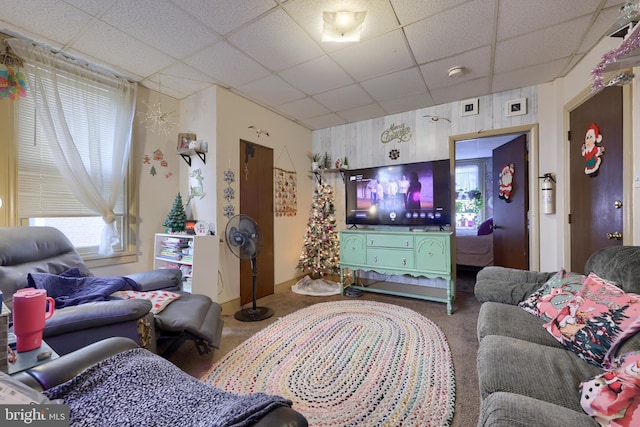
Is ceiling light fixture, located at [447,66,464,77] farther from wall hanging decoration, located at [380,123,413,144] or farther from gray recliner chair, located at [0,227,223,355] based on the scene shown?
gray recliner chair, located at [0,227,223,355]

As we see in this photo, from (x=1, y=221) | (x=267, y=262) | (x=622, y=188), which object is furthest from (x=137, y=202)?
(x=622, y=188)

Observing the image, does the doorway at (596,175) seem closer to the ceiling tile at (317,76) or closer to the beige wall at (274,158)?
the ceiling tile at (317,76)

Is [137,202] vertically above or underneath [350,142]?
underneath

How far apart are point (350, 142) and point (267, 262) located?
7.01 ft

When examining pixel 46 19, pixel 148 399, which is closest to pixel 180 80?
pixel 46 19

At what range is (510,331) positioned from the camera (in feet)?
4.74

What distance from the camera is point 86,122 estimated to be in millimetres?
2414

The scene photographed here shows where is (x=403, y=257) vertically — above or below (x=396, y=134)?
below

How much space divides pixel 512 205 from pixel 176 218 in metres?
4.19

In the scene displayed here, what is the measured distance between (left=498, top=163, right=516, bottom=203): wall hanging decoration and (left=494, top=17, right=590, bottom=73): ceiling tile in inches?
58.4

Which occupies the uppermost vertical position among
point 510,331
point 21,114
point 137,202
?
point 21,114

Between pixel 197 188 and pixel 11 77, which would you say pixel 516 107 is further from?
pixel 11 77

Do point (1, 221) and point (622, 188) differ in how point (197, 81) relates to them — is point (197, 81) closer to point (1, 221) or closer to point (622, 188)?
point (1, 221)

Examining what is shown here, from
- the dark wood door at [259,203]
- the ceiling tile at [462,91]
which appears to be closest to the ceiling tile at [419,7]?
the ceiling tile at [462,91]
